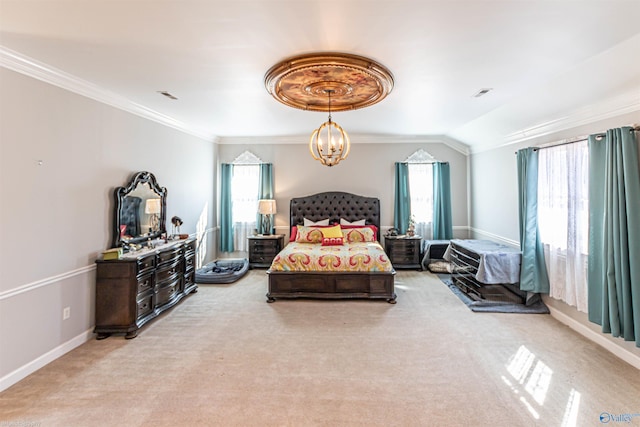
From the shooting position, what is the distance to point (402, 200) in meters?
6.35

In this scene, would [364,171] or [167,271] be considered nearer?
[167,271]

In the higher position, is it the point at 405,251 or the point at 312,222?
the point at 312,222

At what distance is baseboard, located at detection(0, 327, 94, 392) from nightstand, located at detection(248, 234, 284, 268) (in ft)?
10.5

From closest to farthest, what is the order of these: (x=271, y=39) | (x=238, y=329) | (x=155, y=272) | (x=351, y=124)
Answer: (x=271, y=39), (x=238, y=329), (x=155, y=272), (x=351, y=124)

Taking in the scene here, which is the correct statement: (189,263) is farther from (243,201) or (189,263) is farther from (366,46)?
(366,46)

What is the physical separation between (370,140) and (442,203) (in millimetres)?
2118

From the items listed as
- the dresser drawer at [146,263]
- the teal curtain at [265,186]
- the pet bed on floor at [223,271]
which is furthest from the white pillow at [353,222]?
the dresser drawer at [146,263]

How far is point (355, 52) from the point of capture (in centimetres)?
254

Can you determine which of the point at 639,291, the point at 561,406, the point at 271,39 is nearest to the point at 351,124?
the point at 271,39

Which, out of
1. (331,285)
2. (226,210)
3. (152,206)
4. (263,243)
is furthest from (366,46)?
(226,210)

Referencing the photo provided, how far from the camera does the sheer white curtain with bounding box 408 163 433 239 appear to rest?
21.1 feet

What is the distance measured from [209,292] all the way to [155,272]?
4.13ft

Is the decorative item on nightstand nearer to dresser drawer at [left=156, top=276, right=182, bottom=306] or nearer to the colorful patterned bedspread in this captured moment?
the colorful patterned bedspread

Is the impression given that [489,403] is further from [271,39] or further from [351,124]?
[351,124]
